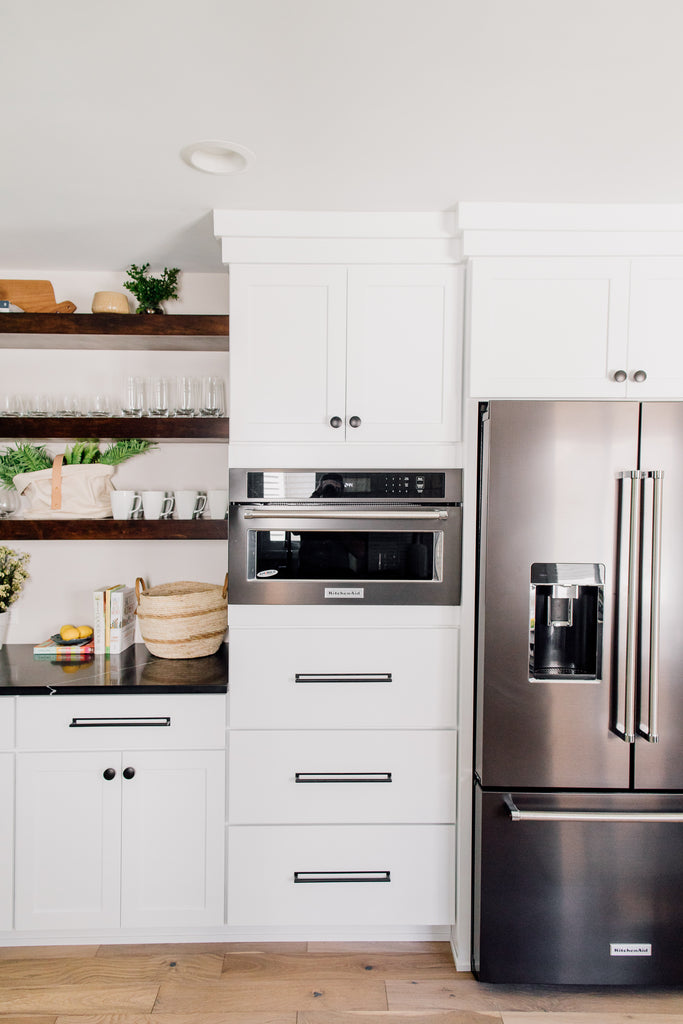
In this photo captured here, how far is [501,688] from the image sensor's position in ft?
6.25

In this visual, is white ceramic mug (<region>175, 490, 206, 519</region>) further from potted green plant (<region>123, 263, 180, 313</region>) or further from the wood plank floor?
the wood plank floor

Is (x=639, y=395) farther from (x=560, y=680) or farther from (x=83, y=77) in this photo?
(x=83, y=77)

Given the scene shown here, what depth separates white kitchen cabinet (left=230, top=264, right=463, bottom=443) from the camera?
2.02 meters

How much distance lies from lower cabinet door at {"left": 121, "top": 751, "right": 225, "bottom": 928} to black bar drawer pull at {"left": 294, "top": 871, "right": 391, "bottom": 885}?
0.27 meters

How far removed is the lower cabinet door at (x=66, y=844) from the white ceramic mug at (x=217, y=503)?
950 millimetres

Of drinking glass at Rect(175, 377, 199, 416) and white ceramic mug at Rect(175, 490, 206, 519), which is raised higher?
drinking glass at Rect(175, 377, 199, 416)

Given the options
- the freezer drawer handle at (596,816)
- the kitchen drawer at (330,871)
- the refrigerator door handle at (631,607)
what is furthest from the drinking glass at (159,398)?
the freezer drawer handle at (596,816)

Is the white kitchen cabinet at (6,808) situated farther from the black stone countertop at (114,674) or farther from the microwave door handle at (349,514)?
the microwave door handle at (349,514)

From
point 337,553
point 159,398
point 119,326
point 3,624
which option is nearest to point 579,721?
point 337,553

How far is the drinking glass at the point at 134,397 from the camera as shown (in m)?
2.29

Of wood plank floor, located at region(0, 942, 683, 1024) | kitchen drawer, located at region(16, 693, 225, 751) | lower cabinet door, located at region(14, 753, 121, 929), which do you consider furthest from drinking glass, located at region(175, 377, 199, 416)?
wood plank floor, located at region(0, 942, 683, 1024)

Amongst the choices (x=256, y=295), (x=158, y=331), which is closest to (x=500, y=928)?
(x=256, y=295)

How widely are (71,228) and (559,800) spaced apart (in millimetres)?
2510

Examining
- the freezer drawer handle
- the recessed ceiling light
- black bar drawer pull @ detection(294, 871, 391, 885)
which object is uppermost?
the recessed ceiling light
